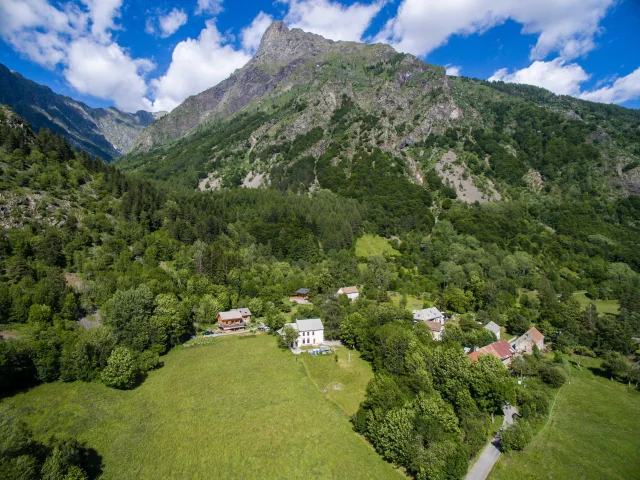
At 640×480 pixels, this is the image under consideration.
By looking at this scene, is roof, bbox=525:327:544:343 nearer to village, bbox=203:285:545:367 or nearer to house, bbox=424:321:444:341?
village, bbox=203:285:545:367

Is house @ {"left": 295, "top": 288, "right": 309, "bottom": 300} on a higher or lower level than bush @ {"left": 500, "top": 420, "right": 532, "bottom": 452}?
higher

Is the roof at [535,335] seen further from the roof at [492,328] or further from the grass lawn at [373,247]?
the grass lawn at [373,247]

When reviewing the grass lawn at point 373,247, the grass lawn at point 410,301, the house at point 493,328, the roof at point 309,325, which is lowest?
the house at point 493,328

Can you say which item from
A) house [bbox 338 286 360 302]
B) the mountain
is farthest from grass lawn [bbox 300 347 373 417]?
the mountain

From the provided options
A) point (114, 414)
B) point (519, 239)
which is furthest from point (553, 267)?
point (114, 414)

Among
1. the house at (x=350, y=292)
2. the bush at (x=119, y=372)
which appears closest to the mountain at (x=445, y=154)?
the house at (x=350, y=292)
